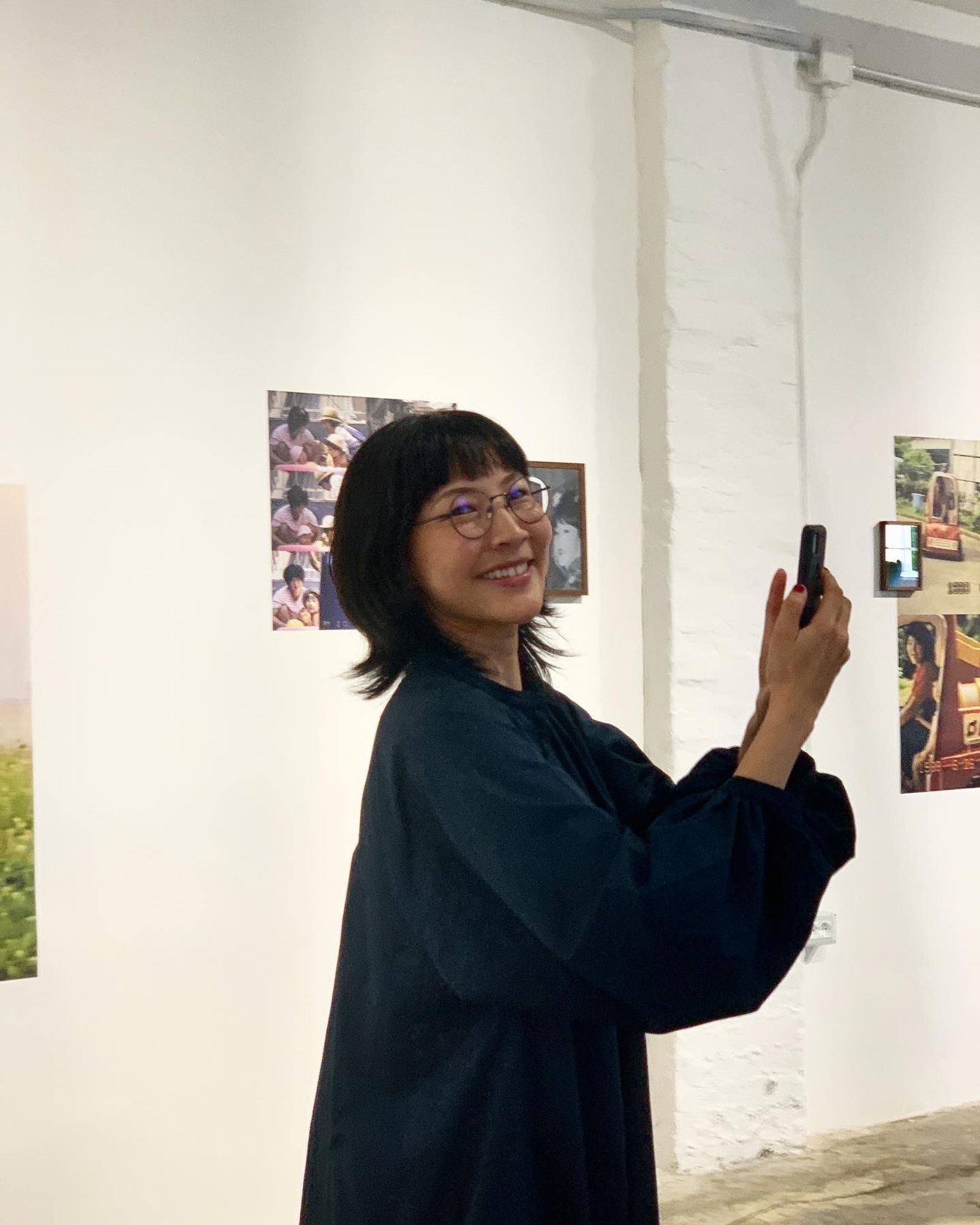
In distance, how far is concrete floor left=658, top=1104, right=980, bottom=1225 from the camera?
94.9 inches

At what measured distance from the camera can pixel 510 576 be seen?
116 centimetres

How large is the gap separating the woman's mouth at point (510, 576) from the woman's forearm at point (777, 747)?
0.28 metres

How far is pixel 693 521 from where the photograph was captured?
8.66ft

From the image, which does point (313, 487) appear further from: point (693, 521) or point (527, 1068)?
point (527, 1068)

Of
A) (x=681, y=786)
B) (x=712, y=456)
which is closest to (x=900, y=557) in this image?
(x=712, y=456)

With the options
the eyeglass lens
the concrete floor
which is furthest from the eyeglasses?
the concrete floor

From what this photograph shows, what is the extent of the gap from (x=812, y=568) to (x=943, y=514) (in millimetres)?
2213

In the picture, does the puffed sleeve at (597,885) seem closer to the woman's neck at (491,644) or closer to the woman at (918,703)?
the woman's neck at (491,644)

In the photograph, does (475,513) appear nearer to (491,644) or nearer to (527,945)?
(491,644)

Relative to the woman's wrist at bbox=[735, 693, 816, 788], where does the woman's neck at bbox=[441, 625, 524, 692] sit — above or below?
above

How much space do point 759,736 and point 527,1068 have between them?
1.20 feet

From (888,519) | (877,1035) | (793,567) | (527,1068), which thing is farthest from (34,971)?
(888,519)

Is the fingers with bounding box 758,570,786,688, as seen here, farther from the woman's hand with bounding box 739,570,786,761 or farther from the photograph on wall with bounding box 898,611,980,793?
the photograph on wall with bounding box 898,611,980,793

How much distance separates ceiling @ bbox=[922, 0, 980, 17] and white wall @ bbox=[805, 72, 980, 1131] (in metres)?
0.04
